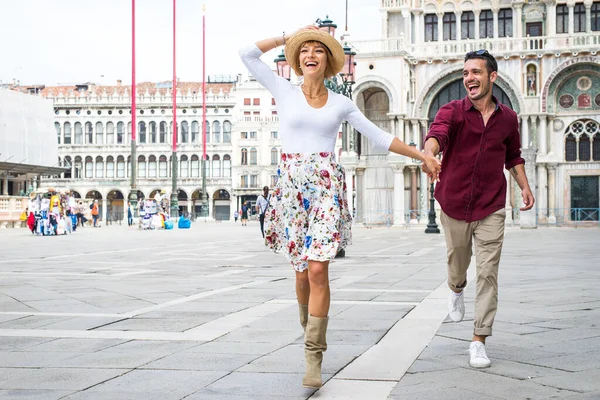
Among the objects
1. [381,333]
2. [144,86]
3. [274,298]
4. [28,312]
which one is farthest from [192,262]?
[144,86]

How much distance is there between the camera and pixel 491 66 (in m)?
4.91

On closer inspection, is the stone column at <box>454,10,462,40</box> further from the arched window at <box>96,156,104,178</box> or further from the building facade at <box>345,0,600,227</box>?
the arched window at <box>96,156,104,178</box>

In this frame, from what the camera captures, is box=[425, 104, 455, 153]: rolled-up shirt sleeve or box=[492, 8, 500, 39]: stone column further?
box=[492, 8, 500, 39]: stone column

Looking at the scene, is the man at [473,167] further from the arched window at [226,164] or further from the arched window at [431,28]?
the arched window at [226,164]

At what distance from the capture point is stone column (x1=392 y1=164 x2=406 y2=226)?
40.3 meters

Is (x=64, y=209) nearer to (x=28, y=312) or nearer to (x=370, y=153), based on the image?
(x=370, y=153)

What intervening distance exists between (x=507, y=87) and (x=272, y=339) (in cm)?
3624

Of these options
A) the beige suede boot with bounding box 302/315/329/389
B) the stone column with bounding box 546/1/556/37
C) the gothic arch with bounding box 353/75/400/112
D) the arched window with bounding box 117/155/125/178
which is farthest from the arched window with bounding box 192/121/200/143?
the beige suede boot with bounding box 302/315/329/389

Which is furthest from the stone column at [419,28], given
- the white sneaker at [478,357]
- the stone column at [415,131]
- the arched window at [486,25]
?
the white sneaker at [478,357]

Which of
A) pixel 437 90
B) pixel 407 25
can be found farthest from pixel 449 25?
pixel 437 90

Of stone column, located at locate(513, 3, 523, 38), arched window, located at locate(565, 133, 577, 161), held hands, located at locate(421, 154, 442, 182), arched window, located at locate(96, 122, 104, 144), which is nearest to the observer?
held hands, located at locate(421, 154, 442, 182)

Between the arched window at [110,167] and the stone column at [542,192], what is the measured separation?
48818mm

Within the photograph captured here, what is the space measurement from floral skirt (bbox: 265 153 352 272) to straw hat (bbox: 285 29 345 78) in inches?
20.7

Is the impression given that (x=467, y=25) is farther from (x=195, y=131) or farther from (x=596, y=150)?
(x=195, y=131)
